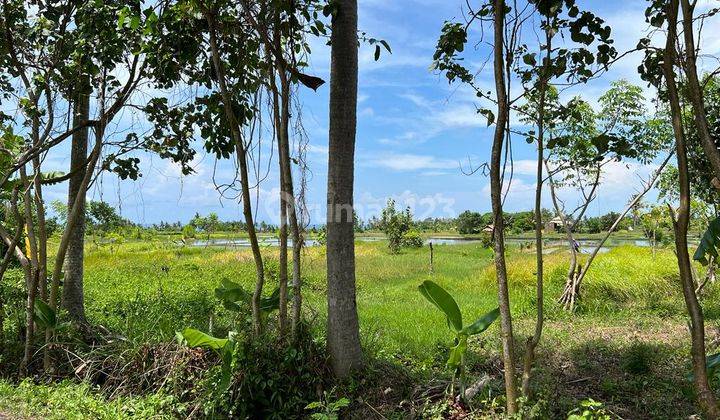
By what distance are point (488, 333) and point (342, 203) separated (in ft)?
11.3

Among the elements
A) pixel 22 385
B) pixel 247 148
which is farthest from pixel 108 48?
pixel 22 385

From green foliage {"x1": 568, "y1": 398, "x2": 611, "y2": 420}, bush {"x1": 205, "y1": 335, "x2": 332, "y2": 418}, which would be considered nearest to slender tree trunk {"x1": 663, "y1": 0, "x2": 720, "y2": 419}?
green foliage {"x1": 568, "y1": 398, "x2": 611, "y2": 420}

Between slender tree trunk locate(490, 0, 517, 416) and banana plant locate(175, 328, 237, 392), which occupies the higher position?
slender tree trunk locate(490, 0, 517, 416)

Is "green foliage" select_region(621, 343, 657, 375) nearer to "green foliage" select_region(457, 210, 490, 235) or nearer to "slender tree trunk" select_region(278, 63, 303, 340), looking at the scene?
"slender tree trunk" select_region(278, 63, 303, 340)

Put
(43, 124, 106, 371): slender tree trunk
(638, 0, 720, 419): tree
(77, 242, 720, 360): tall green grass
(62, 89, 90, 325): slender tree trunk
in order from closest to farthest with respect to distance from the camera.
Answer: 1. (638, 0, 720, 419): tree
2. (43, 124, 106, 371): slender tree trunk
3. (62, 89, 90, 325): slender tree trunk
4. (77, 242, 720, 360): tall green grass

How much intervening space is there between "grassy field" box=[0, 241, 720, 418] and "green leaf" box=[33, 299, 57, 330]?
0.52 metres

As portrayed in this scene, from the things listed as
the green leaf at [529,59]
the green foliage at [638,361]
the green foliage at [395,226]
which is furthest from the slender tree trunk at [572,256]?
the green foliage at [395,226]

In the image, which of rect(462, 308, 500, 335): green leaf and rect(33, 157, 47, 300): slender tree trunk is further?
rect(33, 157, 47, 300): slender tree trunk

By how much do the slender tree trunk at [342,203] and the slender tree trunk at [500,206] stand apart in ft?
3.40

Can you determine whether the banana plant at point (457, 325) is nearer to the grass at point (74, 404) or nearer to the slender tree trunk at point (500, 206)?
the slender tree trunk at point (500, 206)

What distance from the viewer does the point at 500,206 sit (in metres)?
2.96

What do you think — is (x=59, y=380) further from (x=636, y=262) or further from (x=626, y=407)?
(x=636, y=262)

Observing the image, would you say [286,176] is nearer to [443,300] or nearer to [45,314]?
[443,300]

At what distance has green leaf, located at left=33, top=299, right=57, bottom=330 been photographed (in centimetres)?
436
